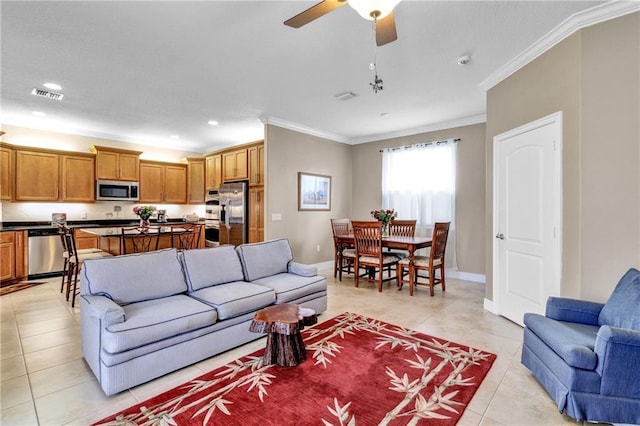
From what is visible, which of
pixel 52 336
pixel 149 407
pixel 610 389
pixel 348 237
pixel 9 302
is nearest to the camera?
pixel 610 389

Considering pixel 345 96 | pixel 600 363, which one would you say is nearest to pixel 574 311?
pixel 600 363

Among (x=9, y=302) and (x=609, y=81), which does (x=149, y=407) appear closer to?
(x=9, y=302)

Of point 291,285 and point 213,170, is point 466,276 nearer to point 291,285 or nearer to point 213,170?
point 291,285

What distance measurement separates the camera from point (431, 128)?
5.84 meters

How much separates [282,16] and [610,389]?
11.3 ft

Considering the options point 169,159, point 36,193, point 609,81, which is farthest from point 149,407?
point 169,159

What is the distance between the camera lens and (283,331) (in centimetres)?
229

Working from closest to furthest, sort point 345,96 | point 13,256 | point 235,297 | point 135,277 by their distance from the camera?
1. point 135,277
2. point 235,297
3. point 345,96
4. point 13,256

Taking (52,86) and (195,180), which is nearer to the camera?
(52,86)

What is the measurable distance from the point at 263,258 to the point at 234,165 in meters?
3.39

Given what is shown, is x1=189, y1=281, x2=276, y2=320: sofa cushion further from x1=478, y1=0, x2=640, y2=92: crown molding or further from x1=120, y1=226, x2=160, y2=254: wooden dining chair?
x1=478, y1=0, x2=640, y2=92: crown molding

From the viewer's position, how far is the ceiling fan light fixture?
65.4 inches

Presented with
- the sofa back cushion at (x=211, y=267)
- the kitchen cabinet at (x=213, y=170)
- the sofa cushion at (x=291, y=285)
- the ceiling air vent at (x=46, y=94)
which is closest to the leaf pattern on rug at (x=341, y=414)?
the sofa cushion at (x=291, y=285)

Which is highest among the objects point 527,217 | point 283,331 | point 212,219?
point 527,217
